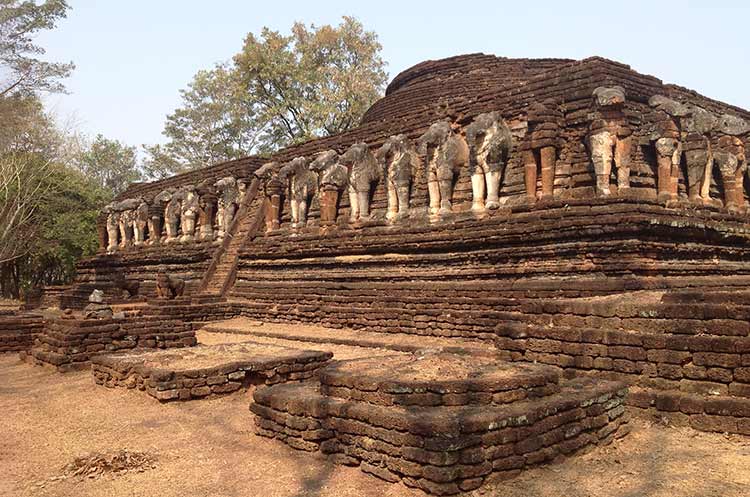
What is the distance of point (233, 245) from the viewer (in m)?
18.4

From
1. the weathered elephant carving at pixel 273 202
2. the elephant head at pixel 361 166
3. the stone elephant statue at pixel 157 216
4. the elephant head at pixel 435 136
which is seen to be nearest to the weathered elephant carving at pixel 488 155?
the elephant head at pixel 435 136

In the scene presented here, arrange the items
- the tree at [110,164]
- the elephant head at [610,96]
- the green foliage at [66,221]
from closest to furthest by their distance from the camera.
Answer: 1. the elephant head at [610,96]
2. the green foliage at [66,221]
3. the tree at [110,164]

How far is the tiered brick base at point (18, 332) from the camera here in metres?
11.9

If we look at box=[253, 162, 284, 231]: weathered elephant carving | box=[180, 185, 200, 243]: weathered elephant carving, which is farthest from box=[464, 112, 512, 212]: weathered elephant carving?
box=[180, 185, 200, 243]: weathered elephant carving

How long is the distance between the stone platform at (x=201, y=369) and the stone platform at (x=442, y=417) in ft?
5.61

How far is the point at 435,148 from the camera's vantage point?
40.4 feet

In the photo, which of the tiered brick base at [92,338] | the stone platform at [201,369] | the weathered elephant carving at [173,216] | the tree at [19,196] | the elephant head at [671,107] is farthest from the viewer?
the weathered elephant carving at [173,216]

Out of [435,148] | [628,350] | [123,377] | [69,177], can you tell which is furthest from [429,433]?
[69,177]

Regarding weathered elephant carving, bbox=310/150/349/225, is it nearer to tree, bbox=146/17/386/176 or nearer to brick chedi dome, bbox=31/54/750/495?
brick chedi dome, bbox=31/54/750/495

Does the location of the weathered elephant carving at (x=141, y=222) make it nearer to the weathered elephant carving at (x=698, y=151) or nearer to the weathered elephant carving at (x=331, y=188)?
the weathered elephant carving at (x=331, y=188)

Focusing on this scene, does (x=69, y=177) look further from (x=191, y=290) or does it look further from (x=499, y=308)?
(x=499, y=308)

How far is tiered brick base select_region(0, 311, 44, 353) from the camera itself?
469 inches

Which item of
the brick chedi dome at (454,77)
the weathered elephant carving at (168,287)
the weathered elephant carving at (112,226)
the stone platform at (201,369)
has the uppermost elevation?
the brick chedi dome at (454,77)

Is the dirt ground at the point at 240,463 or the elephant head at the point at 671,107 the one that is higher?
the elephant head at the point at 671,107
